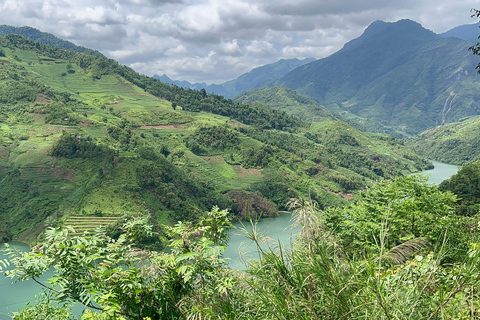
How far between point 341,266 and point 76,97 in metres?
97.9

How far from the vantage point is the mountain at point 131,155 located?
155ft

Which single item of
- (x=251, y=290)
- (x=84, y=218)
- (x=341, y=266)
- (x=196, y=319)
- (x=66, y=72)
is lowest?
(x=84, y=218)

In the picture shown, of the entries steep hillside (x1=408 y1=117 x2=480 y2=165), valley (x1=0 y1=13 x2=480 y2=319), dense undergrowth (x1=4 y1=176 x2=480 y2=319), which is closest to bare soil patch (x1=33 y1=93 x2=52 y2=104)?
valley (x1=0 y1=13 x2=480 y2=319)

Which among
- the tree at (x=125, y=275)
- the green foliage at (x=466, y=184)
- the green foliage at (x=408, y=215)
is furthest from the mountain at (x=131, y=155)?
the tree at (x=125, y=275)

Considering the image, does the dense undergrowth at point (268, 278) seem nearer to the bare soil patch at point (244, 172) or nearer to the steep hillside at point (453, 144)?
the bare soil patch at point (244, 172)

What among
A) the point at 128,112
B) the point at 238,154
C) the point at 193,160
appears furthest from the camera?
the point at 128,112

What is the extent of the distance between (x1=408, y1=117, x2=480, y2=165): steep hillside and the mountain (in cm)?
2421

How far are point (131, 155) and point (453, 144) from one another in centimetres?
14354

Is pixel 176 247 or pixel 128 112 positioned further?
pixel 128 112

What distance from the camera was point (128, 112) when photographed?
85625 millimetres

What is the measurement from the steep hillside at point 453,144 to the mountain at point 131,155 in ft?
79.4

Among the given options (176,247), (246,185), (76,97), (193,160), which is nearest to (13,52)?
(76,97)

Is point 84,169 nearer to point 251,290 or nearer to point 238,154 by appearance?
point 238,154

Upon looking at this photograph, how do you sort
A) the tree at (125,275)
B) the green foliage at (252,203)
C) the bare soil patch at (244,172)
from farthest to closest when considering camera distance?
the bare soil patch at (244,172) → the green foliage at (252,203) → the tree at (125,275)
